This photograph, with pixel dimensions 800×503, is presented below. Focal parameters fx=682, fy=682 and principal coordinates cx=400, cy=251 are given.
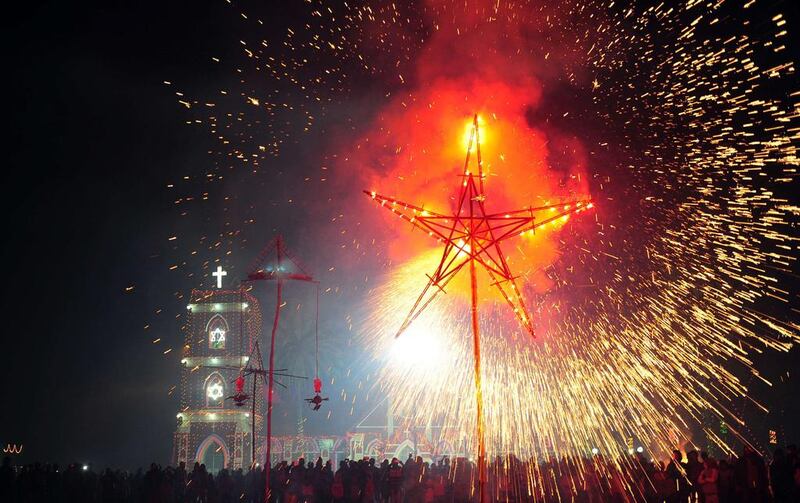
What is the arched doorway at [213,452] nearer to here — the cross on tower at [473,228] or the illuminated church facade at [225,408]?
the illuminated church facade at [225,408]

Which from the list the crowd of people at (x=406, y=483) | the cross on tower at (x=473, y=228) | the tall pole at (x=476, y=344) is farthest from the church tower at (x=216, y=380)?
the tall pole at (x=476, y=344)

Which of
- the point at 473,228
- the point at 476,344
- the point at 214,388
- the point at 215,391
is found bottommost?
the point at 476,344

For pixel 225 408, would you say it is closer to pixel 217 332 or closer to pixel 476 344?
pixel 217 332

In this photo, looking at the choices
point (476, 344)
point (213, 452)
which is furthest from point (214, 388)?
point (476, 344)

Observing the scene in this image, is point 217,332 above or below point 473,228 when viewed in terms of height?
above

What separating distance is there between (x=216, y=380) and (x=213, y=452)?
6.98m

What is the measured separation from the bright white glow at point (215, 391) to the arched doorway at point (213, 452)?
13.5ft

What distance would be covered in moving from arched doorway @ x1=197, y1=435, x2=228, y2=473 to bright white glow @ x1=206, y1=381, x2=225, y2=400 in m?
4.11

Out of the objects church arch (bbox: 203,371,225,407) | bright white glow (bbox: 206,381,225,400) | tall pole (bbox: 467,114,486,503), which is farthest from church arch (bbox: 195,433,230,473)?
tall pole (bbox: 467,114,486,503)

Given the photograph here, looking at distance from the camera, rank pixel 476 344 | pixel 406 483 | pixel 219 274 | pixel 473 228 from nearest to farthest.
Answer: pixel 476 344 → pixel 473 228 → pixel 406 483 → pixel 219 274

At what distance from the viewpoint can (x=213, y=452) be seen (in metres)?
66.5

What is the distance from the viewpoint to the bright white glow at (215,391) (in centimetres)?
6831

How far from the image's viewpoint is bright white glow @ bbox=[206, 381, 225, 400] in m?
68.3

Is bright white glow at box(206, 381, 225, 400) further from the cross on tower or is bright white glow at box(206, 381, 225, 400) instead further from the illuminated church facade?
the cross on tower
